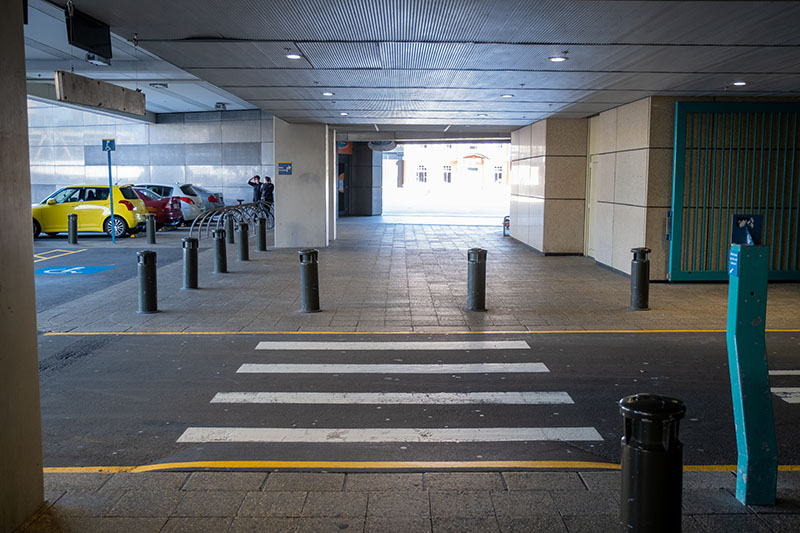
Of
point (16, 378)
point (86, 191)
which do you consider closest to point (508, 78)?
point (16, 378)

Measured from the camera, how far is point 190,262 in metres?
12.9

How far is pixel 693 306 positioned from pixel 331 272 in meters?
7.40

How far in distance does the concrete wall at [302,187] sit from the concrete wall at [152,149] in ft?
40.9

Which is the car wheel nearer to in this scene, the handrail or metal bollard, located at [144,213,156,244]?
metal bollard, located at [144,213,156,244]

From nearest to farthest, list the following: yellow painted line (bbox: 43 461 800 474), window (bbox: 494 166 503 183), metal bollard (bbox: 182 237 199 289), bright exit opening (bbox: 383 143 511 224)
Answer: yellow painted line (bbox: 43 461 800 474) → metal bollard (bbox: 182 237 199 289) → bright exit opening (bbox: 383 143 511 224) → window (bbox: 494 166 503 183)

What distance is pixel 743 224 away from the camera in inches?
178

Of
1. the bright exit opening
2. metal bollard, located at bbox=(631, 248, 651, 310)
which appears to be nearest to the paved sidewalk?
metal bollard, located at bbox=(631, 248, 651, 310)

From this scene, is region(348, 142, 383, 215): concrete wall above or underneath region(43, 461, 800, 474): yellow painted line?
above

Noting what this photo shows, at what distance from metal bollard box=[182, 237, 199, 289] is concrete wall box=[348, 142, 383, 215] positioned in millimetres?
26017

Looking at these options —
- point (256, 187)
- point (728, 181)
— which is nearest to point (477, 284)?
point (728, 181)

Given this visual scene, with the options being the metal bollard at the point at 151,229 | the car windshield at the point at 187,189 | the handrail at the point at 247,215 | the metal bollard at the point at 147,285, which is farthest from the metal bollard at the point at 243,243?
the car windshield at the point at 187,189

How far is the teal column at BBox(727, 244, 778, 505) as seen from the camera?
4305mm

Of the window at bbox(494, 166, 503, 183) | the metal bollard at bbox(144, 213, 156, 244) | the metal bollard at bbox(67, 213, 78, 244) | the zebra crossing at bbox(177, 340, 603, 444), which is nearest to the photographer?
the zebra crossing at bbox(177, 340, 603, 444)

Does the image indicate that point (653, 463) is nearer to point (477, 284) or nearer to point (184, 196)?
point (477, 284)
